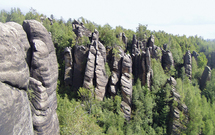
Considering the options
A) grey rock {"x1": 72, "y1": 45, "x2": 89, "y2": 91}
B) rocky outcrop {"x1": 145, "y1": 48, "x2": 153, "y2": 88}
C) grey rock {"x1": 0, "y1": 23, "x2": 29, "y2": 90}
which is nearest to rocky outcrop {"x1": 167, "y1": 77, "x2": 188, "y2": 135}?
rocky outcrop {"x1": 145, "y1": 48, "x2": 153, "y2": 88}

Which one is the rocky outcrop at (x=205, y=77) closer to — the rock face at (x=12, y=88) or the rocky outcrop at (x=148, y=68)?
the rocky outcrop at (x=148, y=68)

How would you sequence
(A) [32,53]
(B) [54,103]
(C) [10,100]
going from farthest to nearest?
1. (B) [54,103]
2. (A) [32,53]
3. (C) [10,100]

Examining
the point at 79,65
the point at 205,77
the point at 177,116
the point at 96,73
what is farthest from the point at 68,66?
the point at 205,77

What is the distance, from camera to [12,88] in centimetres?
593

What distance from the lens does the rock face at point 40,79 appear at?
31.6ft

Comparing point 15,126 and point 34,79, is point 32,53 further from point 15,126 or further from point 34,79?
point 15,126

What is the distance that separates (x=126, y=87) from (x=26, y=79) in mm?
20042

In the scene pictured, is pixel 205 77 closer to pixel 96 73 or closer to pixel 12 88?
pixel 96 73

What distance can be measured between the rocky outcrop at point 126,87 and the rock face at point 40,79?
14508 millimetres

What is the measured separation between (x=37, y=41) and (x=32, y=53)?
1066 millimetres

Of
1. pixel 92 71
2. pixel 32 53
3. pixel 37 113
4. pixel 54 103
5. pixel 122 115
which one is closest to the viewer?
pixel 37 113

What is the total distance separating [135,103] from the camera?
984 inches

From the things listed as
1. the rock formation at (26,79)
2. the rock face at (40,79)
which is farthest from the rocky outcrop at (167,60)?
the rock face at (40,79)

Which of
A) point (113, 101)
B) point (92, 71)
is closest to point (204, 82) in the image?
point (113, 101)
